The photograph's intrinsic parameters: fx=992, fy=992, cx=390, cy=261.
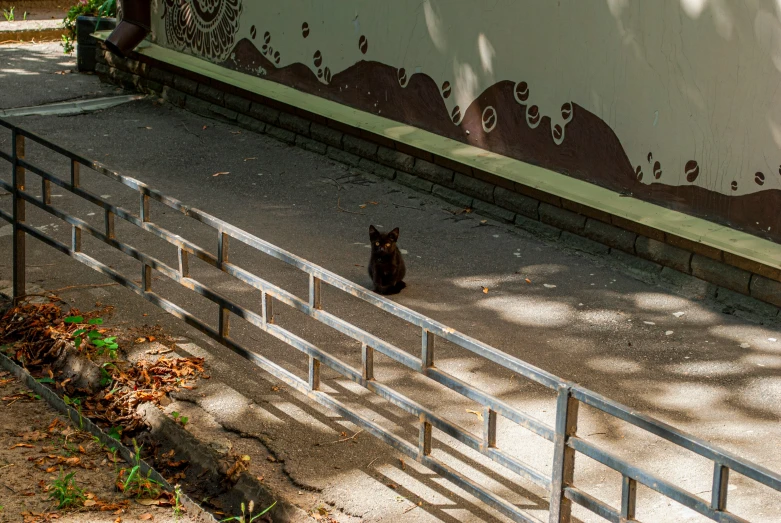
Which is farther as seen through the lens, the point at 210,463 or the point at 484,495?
the point at 210,463

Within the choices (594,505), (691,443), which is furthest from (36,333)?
(691,443)

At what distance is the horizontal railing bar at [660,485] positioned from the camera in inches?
110

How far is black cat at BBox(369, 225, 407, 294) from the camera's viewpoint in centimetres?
699

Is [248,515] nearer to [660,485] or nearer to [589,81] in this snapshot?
[660,485]

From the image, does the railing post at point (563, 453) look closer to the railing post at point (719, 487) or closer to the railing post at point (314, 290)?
the railing post at point (719, 487)

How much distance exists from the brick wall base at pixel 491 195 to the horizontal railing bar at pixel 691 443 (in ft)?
14.0

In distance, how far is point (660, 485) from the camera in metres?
2.94

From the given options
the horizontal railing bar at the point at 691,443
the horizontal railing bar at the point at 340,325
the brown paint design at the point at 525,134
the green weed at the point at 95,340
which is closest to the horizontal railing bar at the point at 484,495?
the horizontal railing bar at the point at 340,325

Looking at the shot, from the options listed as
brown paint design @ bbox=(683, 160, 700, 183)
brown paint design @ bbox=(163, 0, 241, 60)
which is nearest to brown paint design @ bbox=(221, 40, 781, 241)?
brown paint design @ bbox=(683, 160, 700, 183)

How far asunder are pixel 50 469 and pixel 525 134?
5288mm

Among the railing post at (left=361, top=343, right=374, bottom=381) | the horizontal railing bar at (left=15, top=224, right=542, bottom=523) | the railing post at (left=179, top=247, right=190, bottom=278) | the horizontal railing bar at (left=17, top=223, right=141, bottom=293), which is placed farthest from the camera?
the horizontal railing bar at (left=17, top=223, right=141, bottom=293)

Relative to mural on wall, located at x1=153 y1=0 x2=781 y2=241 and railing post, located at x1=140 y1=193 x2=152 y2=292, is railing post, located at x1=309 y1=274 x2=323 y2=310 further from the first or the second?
mural on wall, located at x1=153 y1=0 x2=781 y2=241

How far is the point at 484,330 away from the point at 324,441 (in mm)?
1949

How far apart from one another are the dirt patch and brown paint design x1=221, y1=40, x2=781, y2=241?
4706mm
